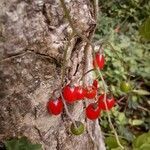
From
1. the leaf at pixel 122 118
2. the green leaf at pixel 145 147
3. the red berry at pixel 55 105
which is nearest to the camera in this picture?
the red berry at pixel 55 105

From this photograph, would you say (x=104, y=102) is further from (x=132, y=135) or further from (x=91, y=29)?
(x=132, y=135)

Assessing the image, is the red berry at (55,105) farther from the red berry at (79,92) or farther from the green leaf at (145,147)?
the green leaf at (145,147)

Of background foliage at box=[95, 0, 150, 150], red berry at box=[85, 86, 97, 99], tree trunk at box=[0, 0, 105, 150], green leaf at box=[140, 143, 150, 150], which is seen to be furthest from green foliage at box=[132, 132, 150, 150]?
background foliage at box=[95, 0, 150, 150]

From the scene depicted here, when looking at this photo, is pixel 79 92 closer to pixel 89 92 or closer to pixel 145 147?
pixel 89 92

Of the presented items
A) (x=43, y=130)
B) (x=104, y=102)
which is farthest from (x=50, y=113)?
(x=104, y=102)

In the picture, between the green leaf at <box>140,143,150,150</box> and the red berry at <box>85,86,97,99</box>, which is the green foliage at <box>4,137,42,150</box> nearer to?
the red berry at <box>85,86,97,99</box>

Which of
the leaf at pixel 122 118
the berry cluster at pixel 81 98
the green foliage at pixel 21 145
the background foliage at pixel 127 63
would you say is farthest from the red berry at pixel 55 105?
the leaf at pixel 122 118
